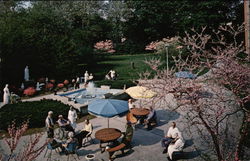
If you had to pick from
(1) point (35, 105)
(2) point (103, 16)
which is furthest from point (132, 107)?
(2) point (103, 16)

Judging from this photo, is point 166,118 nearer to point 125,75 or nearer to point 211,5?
point 125,75

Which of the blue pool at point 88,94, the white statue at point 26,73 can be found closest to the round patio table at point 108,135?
the blue pool at point 88,94

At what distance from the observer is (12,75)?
24.1 meters

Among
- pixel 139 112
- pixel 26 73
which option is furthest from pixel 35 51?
pixel 139 112

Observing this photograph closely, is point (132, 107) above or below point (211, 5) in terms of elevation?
below

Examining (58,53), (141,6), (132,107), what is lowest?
(132,107)

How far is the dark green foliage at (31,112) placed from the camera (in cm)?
1327

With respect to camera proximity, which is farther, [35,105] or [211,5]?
[211,5]

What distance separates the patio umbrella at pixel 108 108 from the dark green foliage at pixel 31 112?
4121mm

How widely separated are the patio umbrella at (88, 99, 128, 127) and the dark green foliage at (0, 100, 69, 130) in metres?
4.12

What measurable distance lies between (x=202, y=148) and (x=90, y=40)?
39.4 meters

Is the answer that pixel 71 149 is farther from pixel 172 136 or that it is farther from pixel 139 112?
pixel 139 112

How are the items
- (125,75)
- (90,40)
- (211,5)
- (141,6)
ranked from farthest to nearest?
1. (141,6)
2. (90,40)
3. (211,5)
4. (125,75)

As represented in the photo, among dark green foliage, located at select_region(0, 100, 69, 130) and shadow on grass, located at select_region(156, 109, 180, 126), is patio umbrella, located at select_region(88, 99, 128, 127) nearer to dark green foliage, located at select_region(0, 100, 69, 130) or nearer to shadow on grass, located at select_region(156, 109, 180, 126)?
shadow on grass, located at select_region(156, 109, 180, 126)
